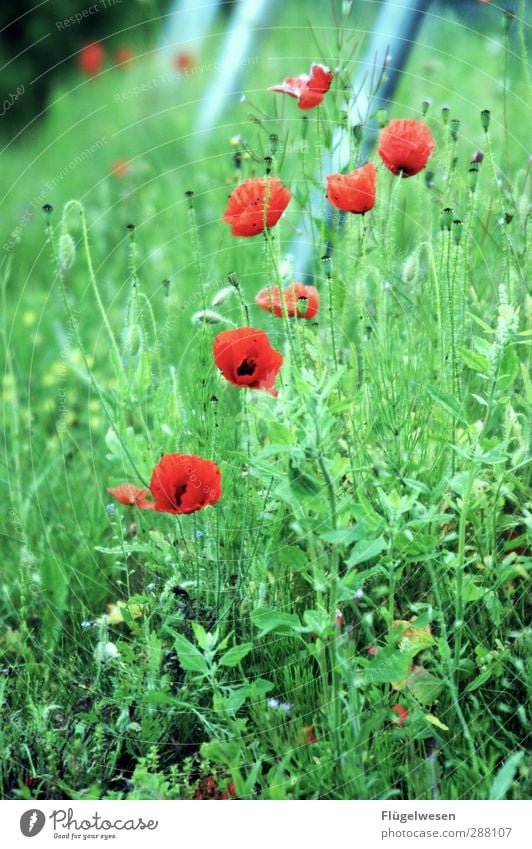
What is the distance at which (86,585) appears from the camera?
1.42m

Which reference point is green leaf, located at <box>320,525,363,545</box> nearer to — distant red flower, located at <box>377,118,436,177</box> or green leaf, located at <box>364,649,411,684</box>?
green leaf, located at <box>364,649,411,684</box>

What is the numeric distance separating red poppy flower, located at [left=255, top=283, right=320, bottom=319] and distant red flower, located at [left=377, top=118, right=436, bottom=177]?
0.58ft

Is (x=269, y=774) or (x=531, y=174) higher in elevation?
(x=531, y=174)

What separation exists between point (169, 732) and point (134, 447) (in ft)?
1.22

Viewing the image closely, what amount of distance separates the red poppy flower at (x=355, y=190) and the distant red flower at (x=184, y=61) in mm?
1283

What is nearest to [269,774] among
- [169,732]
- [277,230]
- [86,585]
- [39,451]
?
[169,732]

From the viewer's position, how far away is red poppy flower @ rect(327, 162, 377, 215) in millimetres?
1125

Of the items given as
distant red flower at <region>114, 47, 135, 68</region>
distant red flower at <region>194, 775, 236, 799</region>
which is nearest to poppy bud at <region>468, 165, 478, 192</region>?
distant red flower at <region>194, 775, 236, 799</region>

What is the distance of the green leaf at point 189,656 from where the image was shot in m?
1.08

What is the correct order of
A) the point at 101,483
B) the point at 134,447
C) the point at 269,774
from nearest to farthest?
the point at 269,774, the point at 134,447, the point at 101,483

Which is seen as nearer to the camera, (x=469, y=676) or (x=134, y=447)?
(x=469, y=676)

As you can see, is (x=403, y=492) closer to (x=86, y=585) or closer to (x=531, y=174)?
(x=86, y=585)

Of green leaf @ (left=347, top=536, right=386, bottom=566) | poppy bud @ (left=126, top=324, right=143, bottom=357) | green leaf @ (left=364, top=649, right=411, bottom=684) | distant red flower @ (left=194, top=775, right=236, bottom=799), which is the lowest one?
distant red flower @ (left=194, top=775, right=236, bottom=799)

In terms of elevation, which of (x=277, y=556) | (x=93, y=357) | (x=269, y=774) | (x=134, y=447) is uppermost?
(x=93, y=357)
